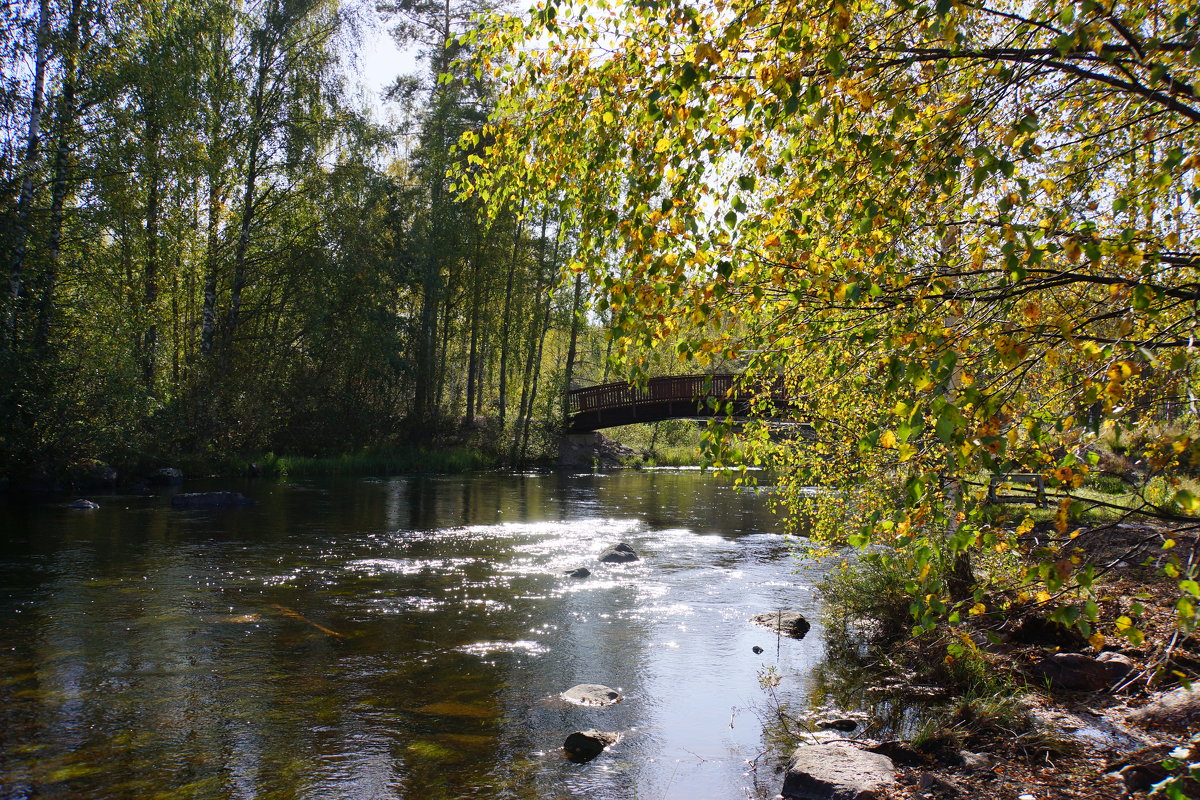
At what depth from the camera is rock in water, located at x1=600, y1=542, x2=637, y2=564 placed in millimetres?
12695

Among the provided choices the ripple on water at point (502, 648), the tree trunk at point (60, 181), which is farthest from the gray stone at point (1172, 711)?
the tree trunk at point (60, 181)

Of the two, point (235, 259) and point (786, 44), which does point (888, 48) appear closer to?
point (786, 44)

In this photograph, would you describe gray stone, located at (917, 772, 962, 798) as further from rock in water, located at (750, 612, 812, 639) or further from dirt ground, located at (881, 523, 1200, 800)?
rock in water, located at (750, 612, 812, 639)

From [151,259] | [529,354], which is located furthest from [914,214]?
[529,354]

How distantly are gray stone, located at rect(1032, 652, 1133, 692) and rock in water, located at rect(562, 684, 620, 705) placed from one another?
11.8ft

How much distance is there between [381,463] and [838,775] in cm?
2485

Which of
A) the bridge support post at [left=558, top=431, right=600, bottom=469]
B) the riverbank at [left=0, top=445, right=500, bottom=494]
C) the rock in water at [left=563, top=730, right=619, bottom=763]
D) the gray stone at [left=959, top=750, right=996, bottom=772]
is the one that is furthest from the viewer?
the bridge support post at [left=558, top=431, right=600, bottom=469]

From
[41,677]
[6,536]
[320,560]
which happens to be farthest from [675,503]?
[41,677]

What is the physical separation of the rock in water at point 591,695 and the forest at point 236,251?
166 inches

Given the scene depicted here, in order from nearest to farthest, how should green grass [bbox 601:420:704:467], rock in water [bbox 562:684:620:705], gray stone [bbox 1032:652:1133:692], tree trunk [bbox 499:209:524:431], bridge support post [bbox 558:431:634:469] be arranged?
gray stone [bbox 1032:652:1133:692] → rock in water [bbox 562:684:620:705] → tree trunk [bbox 499:209:524:431] → bridge support post [bbox 558:431:634:469] → green grass [bbox 601:420:704:467]

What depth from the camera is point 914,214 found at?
4000 mm

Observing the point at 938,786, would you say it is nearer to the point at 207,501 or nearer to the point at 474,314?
the point at 207,501

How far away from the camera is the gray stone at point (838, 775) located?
15.3 ft

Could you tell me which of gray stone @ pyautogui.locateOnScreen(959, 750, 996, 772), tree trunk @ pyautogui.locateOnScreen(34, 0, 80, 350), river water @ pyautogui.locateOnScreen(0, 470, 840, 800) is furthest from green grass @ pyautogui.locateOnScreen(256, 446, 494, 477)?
gray stone @ pyautogui.locateOnScreen(959, 750, 996, 772)
